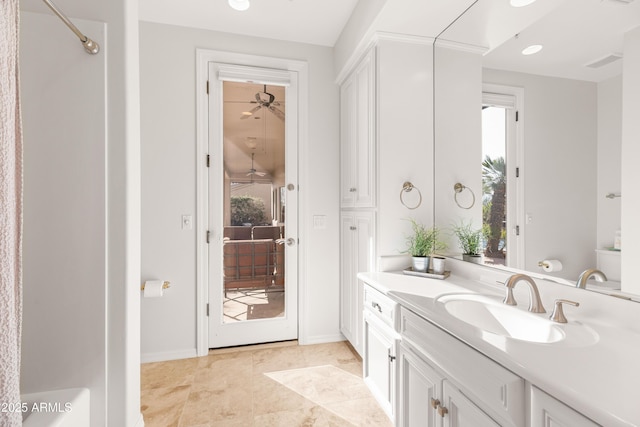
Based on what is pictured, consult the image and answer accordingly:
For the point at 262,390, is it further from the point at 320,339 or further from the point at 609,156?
the point at 609,156

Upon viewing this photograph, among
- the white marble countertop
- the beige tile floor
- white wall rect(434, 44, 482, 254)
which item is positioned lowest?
the beige tile floor

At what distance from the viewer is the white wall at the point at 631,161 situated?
0.96 metres

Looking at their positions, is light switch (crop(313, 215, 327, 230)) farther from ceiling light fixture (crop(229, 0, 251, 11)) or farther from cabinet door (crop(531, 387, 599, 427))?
cabinet door (crop(531, 387, 599, 427))

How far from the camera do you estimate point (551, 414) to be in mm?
690

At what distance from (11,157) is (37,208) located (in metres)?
0.55

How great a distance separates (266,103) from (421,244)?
1.72m

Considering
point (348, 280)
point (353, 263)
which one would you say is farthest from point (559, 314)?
point (348, 280)

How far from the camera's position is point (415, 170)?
198 cm

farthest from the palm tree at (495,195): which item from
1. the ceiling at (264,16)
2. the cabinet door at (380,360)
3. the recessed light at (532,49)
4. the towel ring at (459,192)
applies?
the ceiling at (264,16)

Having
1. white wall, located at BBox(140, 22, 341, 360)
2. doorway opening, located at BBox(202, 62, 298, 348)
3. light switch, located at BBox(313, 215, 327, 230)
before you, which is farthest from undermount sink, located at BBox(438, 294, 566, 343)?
white wall, located at BBox(140, 22, 341, 360)

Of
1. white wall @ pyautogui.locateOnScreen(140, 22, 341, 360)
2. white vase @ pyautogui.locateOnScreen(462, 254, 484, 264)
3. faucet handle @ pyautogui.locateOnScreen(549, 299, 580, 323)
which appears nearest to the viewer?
faucet handle @ pyautogui.locateOnScreen(549, 299, 580, 323)

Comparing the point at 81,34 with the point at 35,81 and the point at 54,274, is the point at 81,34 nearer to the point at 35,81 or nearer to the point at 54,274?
the point at 35,81

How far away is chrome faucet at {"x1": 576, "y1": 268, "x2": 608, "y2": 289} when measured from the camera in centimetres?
107

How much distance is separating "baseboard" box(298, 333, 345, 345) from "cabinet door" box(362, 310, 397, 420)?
757mm
